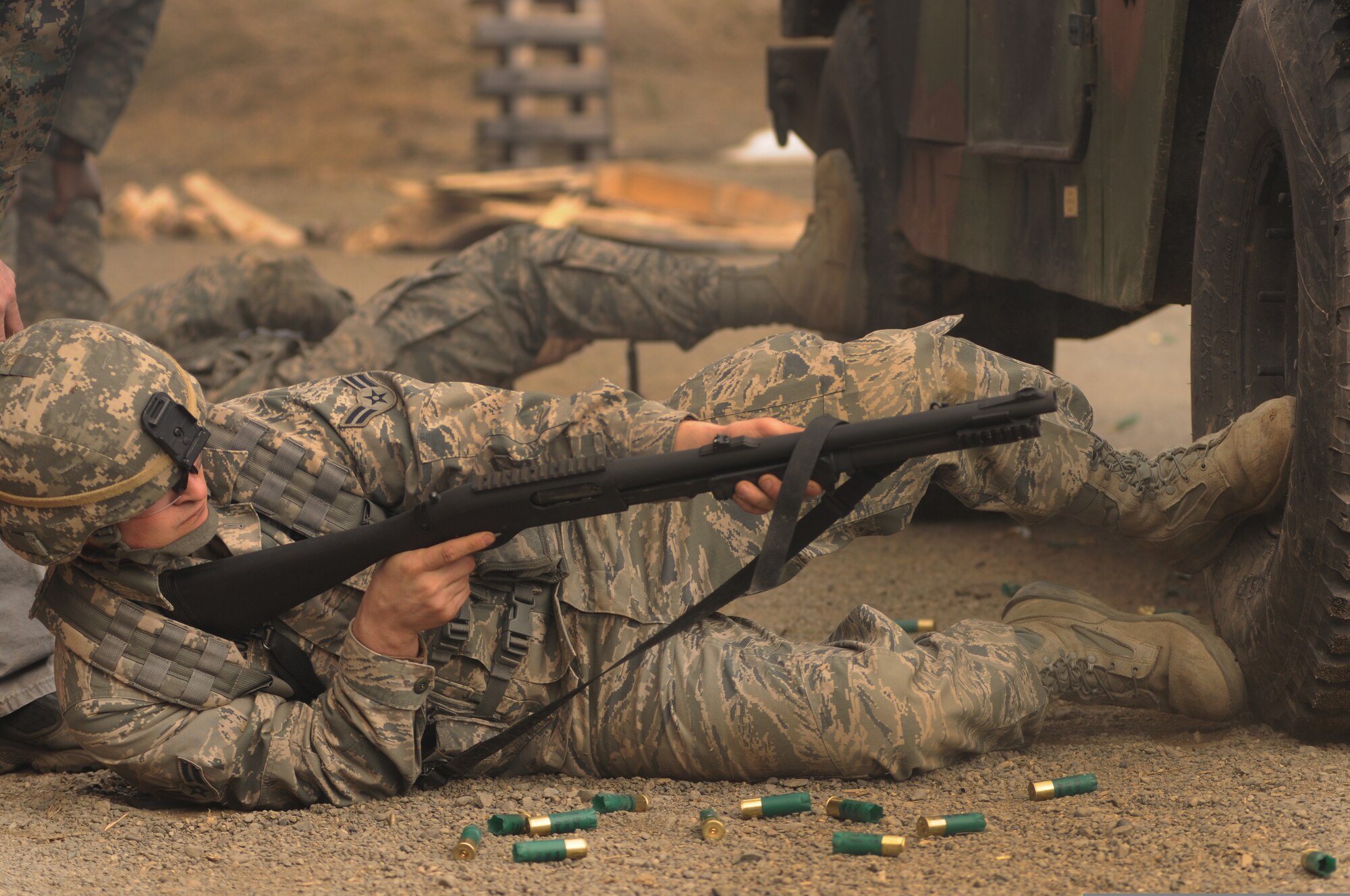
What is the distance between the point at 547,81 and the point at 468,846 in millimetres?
10357

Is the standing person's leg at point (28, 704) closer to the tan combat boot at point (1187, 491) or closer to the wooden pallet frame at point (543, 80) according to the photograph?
the tan combat boot at point (1187, 491)

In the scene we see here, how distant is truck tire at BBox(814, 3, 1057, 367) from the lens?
455 centimetres

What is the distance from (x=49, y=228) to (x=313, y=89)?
9.35 meters

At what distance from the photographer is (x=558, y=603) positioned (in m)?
2.76

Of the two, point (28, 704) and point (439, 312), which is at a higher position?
point (439, 312)

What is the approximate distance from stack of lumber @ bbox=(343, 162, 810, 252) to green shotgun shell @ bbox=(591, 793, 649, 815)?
21.1 ft

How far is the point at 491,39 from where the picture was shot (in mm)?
11906

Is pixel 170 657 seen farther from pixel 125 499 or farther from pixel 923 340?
pixel 923 340

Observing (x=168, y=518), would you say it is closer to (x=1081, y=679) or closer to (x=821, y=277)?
(x=1081, y=679)

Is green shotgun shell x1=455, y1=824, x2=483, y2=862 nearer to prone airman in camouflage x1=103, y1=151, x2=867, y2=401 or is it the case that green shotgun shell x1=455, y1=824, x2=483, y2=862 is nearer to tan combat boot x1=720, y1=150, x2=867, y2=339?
prone airman in camouflage x1=103, y1=151, x2=867, y2=401

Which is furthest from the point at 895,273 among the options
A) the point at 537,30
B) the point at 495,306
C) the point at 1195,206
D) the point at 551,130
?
the point at 551,130

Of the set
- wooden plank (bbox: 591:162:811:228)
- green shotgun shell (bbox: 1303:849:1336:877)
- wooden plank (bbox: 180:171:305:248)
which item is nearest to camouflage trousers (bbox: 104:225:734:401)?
green shotgun shell (bbox: 1303:849:1336:877)

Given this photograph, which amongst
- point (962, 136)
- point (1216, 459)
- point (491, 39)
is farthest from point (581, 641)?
point (491, 39)

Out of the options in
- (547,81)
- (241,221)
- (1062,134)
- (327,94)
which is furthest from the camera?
(327,94)
